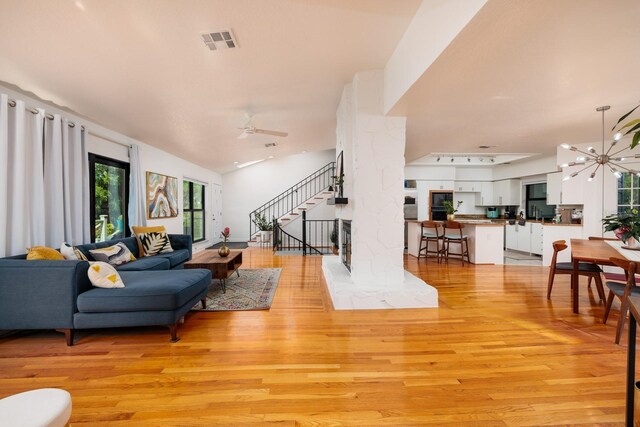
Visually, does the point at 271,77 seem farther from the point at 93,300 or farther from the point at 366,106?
the point at 93,300

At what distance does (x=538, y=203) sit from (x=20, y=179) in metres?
10.2

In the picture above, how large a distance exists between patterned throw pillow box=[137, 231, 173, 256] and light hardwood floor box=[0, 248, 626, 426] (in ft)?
7.04

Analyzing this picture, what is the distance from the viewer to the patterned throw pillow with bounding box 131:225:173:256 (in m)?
4.79

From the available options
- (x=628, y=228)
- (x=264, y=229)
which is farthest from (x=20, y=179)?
(x=628, y=228)

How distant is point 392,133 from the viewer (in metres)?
3.59

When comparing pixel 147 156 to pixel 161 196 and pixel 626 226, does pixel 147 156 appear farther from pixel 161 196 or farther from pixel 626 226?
pixel 626 226

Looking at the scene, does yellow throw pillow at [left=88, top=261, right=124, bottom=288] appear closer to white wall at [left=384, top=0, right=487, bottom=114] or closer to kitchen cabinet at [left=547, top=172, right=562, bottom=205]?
white wall at [left=384, top=0, right=487, bottom=114]

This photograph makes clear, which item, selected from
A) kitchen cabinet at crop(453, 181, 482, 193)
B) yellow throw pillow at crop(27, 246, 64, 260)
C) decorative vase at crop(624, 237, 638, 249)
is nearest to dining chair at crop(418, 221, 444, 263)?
kitchen cabinet at crop(453, 181, 482, 193)

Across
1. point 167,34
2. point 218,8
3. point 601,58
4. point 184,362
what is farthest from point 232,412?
point 601,58

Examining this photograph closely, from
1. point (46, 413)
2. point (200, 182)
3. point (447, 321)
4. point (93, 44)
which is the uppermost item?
point (93, 44)

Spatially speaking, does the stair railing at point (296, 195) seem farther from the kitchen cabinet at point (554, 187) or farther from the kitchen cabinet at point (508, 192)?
the kitchen cabinet at point (554, 187)

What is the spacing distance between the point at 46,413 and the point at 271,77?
11.3ft

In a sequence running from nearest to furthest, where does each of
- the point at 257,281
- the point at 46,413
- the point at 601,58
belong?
1. the point at 46,413
2. the point at 601,58
3. the point at 257,281

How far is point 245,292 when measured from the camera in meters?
4.01
